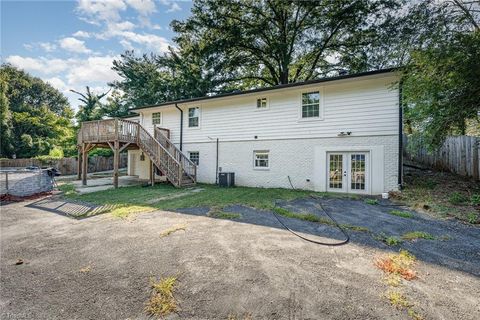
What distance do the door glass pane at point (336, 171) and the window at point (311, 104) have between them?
82.4 inches

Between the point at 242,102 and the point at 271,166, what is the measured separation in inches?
153

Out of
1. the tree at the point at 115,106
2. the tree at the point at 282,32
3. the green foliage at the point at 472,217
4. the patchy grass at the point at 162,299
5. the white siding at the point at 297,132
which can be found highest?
the tree at the point at 282,32

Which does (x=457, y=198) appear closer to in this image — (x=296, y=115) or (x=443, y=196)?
(x=443, y=196)

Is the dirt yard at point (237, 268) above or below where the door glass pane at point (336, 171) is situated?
below

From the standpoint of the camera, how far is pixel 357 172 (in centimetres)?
946

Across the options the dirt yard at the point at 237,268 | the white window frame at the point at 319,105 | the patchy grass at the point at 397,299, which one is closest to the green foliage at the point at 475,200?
the dirt yard at the point at 237,268

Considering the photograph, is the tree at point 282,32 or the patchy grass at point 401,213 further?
the tree at point 282,32

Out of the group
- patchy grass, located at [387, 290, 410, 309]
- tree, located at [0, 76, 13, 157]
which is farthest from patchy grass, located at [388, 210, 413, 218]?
tree, located at [0, 76, 13, 157]

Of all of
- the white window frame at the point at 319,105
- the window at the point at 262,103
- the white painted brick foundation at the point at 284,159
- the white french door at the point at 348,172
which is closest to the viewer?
the white painted brick foundation at the point at 284,159

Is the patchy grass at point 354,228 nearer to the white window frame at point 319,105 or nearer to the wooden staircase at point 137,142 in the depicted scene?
the white window frame at point 319,105

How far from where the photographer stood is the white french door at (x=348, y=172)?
9.33 meters

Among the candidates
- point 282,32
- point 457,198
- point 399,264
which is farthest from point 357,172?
point 282,32

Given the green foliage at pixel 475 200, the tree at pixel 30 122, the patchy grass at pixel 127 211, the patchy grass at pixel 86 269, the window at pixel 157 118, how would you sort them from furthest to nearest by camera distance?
the tree at pixel 30 122 → the window at pixel 157 118 → the green foliage at pixel 475 200 → the patchy grass at pixel 127 211 → the patchy grass at pixel 86 269

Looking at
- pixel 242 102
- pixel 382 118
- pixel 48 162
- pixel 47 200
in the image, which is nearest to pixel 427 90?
pixel 382 118
